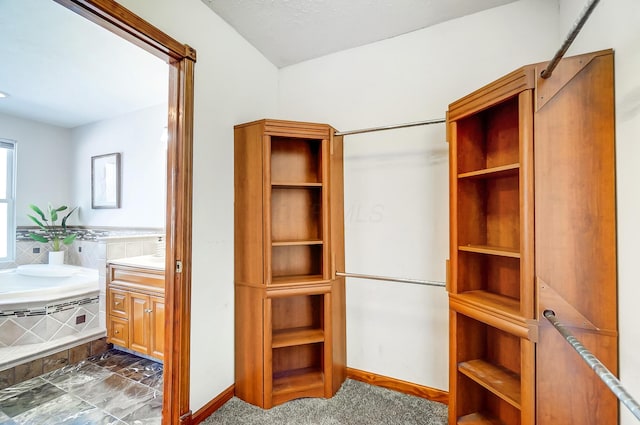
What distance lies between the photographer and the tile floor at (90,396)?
68.7 inches

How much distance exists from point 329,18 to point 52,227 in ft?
13.8

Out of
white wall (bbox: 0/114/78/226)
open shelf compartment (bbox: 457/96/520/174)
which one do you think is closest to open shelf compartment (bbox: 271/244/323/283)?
open shelf compartment (bbox: 457/96/520/174)

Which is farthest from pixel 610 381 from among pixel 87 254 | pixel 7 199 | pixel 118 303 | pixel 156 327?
pixel 7 199

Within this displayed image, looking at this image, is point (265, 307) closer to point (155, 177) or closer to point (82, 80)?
point (155, 177)

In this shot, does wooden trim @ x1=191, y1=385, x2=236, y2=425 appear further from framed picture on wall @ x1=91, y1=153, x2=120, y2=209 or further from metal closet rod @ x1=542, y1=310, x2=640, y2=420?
framed picture on wall @ x1=91, y1=153, x2=120, y2=209

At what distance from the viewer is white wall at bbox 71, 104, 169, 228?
121 inches

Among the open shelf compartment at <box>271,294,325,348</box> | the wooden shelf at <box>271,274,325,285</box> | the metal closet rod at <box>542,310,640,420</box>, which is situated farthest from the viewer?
the open shelf compartment at <box>271,294,325,348</box>

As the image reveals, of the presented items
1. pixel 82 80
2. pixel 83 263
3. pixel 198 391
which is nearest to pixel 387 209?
pixel 198 391

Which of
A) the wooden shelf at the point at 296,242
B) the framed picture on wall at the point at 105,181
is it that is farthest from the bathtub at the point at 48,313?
the wooden shelf at the point at 296,242

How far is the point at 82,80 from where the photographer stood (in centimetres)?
258

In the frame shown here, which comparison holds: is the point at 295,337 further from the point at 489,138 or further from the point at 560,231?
the point at 489,138

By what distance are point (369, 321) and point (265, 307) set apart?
2.60 ft

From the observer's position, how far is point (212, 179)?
178 centimetres

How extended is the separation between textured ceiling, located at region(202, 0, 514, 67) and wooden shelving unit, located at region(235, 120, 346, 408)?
68 cm
